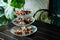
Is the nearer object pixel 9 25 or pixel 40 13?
pixel 9 25

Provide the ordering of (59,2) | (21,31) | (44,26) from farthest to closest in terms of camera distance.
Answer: (59,2)
(44,26)
(21,31)

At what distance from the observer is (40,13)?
2396 millimetres

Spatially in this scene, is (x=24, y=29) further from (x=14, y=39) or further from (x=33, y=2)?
(x=33, y=2)

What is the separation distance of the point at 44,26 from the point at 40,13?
2.30 ft

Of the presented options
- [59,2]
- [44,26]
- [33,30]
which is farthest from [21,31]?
[59,2]

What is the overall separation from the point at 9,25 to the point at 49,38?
0.66 meters

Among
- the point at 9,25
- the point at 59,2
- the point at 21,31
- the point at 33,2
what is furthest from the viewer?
the point at 33,2

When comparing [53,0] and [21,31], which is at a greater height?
[53,0]

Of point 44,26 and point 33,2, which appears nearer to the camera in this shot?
point 44,26

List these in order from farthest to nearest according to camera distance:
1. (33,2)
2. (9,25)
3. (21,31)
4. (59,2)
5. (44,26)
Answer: (33,2) → (59,2) → (9,25) → (44,26) → (21,31)

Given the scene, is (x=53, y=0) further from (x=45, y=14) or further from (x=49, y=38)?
(x=49, y=38)

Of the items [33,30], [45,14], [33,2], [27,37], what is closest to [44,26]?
[33,30]

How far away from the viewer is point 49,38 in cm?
146

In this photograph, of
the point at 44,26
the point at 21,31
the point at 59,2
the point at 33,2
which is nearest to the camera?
the point at 21,31
